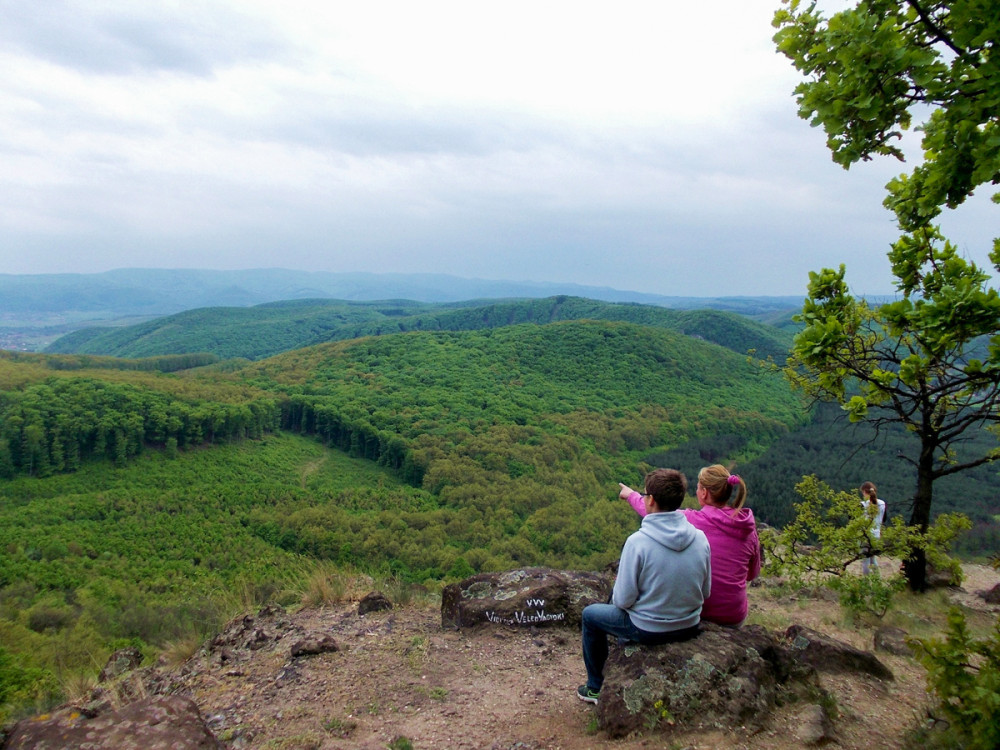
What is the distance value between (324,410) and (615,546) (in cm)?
3899

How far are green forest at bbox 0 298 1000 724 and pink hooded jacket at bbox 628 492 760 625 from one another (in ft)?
8.56

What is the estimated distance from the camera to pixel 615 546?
34.9 metres

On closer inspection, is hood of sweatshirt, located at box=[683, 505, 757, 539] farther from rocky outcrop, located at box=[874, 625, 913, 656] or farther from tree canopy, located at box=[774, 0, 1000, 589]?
rocky outcrop, located at box=[874, 625, 913, 656]

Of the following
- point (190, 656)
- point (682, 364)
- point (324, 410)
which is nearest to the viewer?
point (190, 656)

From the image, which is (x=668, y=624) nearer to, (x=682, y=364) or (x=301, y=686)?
(x=301, y=686)

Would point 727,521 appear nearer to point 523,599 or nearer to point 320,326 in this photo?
point 523,599

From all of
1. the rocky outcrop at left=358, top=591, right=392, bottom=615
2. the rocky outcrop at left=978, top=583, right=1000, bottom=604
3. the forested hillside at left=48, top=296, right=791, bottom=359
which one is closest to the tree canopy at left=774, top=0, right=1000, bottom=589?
the rocky outcrop at left=978, top=583, right=1000, bottom=604

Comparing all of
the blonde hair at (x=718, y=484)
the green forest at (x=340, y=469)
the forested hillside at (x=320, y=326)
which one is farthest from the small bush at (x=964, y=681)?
the forested hillside at (x=320, y=326)

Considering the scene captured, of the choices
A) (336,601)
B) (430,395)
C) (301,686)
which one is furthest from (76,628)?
(430,395)

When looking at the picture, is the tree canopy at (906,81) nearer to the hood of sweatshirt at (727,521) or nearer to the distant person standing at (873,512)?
the hood of sweatshirt at (727,521)

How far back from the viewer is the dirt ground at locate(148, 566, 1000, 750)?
3982 mm

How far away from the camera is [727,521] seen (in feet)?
14.2

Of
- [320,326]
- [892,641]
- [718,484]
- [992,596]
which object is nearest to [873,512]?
[892,641]

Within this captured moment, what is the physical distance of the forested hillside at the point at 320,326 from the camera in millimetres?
130125
